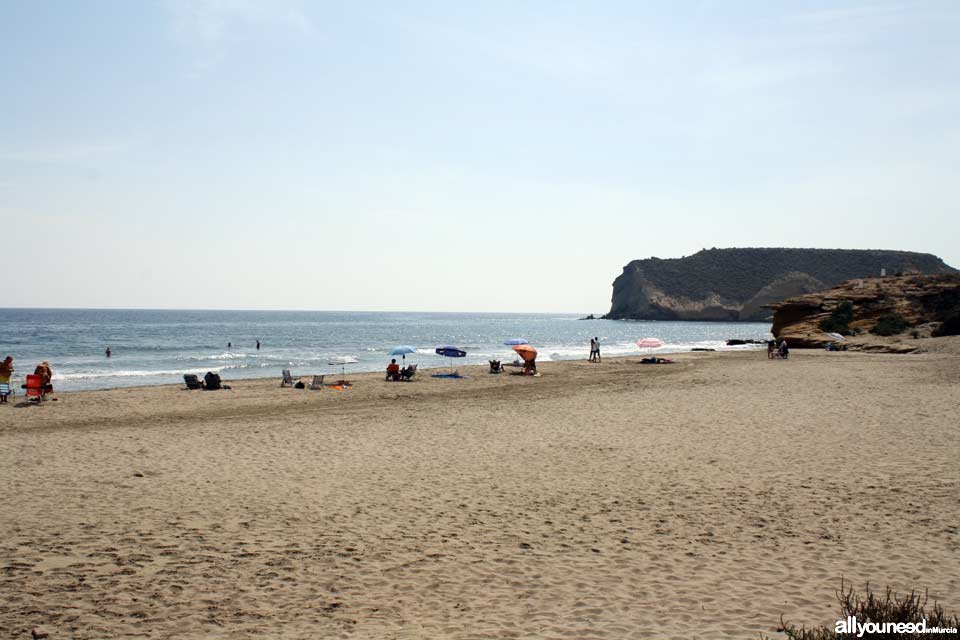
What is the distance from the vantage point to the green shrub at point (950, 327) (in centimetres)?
3984

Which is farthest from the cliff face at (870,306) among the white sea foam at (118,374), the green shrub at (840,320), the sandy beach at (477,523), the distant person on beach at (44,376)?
the distant person on beach at (44,376)

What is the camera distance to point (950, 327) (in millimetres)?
40219

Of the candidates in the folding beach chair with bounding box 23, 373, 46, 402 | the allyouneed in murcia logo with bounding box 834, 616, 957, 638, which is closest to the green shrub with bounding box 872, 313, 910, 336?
the allyouneed in murcia logo with bounding box 834, 616, 957, 638

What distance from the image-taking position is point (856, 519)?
7.22 metres

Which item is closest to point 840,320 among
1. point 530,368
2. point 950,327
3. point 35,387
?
point 950,327

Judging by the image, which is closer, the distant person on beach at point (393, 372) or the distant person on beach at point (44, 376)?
the distant person on beach at point (44, 376)

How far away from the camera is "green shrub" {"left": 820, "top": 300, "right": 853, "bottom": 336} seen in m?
44.3

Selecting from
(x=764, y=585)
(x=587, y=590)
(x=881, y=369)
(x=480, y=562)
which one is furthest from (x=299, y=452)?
(x=881, y=369)

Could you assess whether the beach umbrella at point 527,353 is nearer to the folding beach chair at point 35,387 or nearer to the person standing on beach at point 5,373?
the folding beach chair at point 35,387

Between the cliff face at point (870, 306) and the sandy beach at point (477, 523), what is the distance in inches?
1257

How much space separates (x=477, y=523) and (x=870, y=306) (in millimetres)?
47998

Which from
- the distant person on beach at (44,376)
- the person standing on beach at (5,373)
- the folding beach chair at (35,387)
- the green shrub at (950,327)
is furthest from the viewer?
the green shrub at (950,327)

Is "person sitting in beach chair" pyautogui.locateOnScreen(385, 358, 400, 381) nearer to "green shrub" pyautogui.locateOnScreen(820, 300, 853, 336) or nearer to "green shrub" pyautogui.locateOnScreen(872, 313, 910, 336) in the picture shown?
"green shrub" pyautogui.locateOnScreen(820, 300, 853, 336)

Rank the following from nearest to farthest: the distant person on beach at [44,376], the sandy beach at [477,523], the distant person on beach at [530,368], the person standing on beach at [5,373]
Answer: the sandy beach at [477,523]
the person standing on beach at [5,373]
the distant person on beach at [44,376]
the distant person on beach at [530,368]
